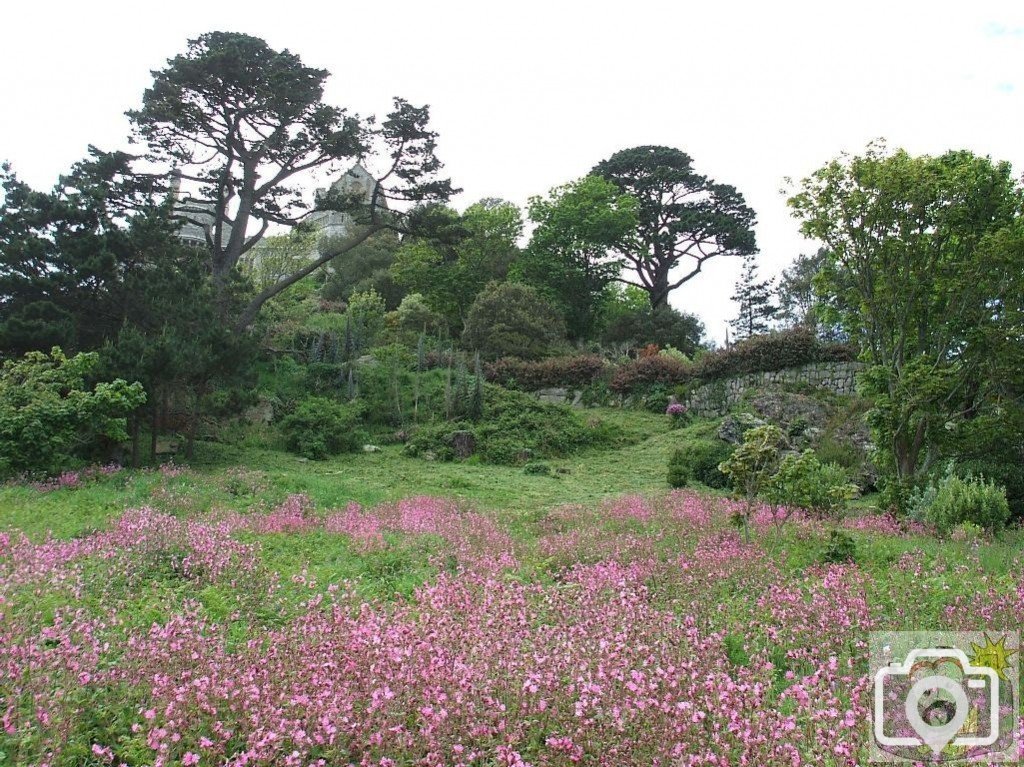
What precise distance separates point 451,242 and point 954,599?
2009 cm

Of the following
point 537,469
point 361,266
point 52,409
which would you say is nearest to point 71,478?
point 52,409

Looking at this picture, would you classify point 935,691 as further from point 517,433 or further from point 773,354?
point 773,354

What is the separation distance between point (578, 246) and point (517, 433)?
18577 millimetres

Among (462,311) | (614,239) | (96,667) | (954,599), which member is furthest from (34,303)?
(614,239)

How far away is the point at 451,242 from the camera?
23.5 meters

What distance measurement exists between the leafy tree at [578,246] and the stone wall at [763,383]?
11.8m

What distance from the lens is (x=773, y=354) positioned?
24.1 meters

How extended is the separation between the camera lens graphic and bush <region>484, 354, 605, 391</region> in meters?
23.4

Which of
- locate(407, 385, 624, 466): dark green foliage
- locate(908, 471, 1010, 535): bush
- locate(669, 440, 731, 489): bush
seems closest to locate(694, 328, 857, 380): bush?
locate(407, 385, 624, 466): dark green foliage

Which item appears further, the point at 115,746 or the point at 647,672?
the point at 647,672

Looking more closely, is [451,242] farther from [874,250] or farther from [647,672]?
[647,672]

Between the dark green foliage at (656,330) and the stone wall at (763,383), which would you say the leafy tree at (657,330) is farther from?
the stone wall at (763,383)

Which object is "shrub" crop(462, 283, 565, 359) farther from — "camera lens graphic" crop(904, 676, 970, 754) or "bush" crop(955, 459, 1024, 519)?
"camera lens graphic" crop(904, 676, 970, 754)

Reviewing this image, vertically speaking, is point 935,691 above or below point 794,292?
below
